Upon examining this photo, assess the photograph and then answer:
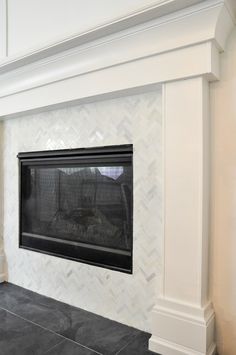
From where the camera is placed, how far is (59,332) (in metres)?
1.76

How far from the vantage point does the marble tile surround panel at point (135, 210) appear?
1749 mm

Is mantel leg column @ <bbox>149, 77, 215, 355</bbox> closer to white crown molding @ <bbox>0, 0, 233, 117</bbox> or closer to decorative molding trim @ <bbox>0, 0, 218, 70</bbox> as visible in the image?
white crown molding @ <bbox>0, 0, 233, 117</bbox>

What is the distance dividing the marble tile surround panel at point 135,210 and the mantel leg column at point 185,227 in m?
0.16

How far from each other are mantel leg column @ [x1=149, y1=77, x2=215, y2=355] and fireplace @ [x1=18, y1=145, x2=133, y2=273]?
0.36 m

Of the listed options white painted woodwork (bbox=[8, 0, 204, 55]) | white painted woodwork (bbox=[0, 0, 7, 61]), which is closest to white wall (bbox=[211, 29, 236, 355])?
white painted woodwork (bbox=[8, 0, 204, 55])

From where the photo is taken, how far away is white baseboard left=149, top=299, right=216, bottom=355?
1.46 m

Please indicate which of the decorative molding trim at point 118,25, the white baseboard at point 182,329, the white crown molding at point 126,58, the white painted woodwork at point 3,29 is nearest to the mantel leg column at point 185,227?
the white baseboard at point 182,329

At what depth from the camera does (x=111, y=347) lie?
161 centimetres

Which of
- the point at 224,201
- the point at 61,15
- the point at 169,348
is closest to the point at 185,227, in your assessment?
the point at 224,201

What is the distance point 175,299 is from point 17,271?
1552 millimetres

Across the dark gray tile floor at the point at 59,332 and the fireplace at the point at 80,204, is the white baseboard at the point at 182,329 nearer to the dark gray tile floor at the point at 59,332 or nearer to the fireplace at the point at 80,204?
the dark gray tile floor at the point at 59,332

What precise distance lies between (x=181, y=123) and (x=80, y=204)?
1.02m

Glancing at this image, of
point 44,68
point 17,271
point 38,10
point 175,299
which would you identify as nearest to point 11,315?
point 17,271

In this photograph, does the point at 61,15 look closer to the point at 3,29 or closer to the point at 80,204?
the point at 3,29
